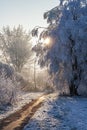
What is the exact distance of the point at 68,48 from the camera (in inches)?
1510

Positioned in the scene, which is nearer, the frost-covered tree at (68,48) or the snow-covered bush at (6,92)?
the snow-covered bush at (6,92)

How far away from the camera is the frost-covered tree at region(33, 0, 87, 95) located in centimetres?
3756

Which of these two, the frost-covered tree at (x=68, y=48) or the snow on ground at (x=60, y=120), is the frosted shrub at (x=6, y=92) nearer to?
the snow on ground at (x=60, y=120)

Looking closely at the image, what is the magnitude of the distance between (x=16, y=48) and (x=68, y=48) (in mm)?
37602

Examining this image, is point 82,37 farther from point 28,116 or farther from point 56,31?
point 28,116

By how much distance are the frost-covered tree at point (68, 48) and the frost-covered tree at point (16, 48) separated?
3508 centimetres

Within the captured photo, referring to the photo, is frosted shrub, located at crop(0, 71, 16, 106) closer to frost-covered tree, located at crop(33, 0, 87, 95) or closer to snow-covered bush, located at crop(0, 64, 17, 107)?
snow-covered bush, located at crop(0, 64, 17, 107)

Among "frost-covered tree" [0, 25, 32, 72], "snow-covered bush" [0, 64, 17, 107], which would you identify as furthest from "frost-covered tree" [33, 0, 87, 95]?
"frost-covered tree" [0, 25, 32, 72]

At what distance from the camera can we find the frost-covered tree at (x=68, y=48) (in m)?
37.6

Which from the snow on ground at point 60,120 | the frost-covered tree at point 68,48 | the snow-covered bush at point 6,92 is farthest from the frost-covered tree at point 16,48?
the snow on ground at point 60,120

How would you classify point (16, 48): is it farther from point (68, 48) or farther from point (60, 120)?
point (60, 120)

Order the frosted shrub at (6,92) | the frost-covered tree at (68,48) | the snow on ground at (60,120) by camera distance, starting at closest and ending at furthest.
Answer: the snow on ground at (60,120)
the frosted shrub at (6,92)
the frost-covered tree at (68,48)

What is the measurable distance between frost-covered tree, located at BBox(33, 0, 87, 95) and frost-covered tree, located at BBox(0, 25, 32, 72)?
3508 cm

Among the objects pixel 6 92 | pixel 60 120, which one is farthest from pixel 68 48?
pixel 60 120
